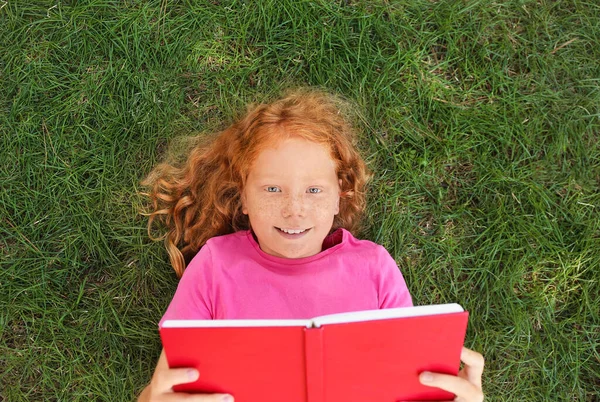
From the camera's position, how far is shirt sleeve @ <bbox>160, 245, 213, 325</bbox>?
8.26ft

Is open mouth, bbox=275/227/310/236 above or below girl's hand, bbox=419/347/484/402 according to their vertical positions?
above

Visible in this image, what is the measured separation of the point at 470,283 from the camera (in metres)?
3.08

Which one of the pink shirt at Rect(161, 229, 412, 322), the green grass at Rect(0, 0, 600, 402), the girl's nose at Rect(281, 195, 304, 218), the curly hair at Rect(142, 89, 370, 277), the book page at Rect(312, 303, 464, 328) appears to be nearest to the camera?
the book page at Rect(312, 303, 464, 328)

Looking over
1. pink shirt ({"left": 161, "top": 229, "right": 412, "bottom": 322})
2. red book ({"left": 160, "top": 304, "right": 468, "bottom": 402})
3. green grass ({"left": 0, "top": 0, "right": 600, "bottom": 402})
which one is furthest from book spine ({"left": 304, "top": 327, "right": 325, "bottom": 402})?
green grass ({"left": 0, "top": 0, "right": 600, "bottom": 402})

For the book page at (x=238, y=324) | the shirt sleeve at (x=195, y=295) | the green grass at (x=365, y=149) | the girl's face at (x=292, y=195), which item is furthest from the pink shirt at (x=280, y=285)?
the book page at (x=238, y=324)

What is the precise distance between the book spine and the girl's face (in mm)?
624

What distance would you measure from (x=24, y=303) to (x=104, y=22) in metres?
1.64

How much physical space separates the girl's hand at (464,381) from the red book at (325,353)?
0.03 meters

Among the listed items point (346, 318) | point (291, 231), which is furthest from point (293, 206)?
point (346, 318)

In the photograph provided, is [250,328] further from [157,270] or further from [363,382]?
[157,270]

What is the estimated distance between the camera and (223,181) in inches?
114

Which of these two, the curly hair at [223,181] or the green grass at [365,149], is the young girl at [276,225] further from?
the green grass at [365,149]

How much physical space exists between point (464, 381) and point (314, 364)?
592 mm

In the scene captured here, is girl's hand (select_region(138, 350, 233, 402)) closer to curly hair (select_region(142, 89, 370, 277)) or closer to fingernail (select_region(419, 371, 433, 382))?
fingernail (select_region(419, 371, 433, 382))
